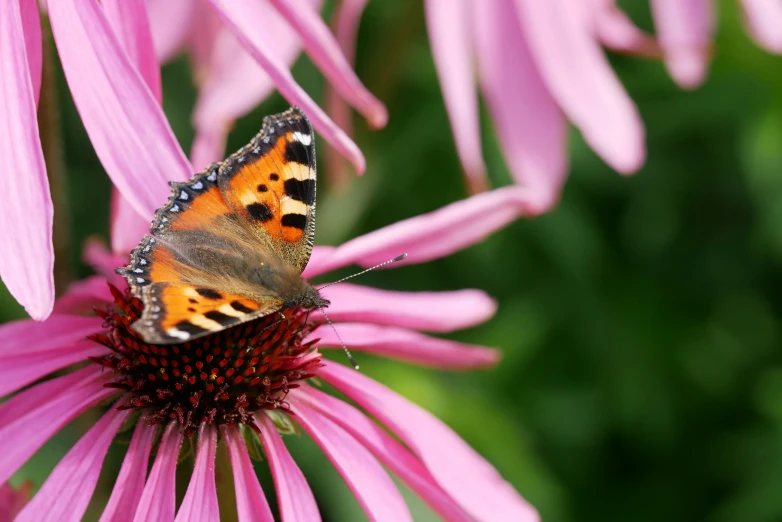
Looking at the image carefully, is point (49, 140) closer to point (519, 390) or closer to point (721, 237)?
point (519, 390)

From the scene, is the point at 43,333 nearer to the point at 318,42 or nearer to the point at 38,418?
the point at 38,418

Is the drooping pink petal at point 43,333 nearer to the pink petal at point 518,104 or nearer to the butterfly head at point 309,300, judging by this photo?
the butterfly head at point 309,300

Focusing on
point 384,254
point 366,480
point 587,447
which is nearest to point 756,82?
point 587,447

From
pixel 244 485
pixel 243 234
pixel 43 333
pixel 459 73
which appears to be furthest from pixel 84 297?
pixel 459 73

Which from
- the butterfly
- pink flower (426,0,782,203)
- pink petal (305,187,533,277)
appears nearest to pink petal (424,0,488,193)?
pink flower (426,0,782,203)

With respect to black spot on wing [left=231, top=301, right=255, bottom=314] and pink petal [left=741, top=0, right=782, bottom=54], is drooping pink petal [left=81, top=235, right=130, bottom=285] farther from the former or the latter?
pink petal [left=741, top=0, right=782, bottom=54]

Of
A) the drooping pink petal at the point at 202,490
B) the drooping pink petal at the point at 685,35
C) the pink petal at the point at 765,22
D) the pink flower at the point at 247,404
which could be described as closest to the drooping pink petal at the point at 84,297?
the pink flower at the point at 247,404
